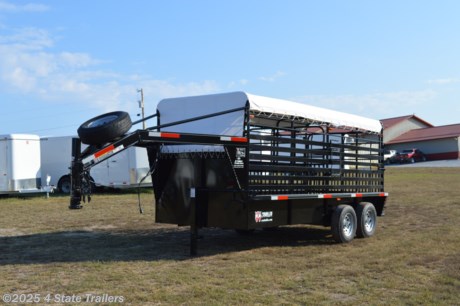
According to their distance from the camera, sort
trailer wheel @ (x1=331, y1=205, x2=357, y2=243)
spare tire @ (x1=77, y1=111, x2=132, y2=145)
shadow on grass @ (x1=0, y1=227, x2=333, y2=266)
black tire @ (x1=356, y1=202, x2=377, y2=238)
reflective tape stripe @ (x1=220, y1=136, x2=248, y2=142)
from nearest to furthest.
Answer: spare tire @ (x1=77, y1=111, x2=132, y2=145), reflective tape stripe @ (x1=220, y1=136, x2=248, y2=142), shadow on grass @ (x1=0, y1=227, x2=333, y2=266), trailer wheel @ (x1=331, y1=205, x2=357, y2=243), black tire @ (x1=356, y1=202, x2=377, y2=238)

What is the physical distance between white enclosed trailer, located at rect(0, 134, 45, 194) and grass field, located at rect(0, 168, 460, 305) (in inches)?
294

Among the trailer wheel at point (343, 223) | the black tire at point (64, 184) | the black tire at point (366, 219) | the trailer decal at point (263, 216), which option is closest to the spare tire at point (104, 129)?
the trailer decal at point (263, 216)

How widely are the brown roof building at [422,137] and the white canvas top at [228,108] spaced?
42960mm

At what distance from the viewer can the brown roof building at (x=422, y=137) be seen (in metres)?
51.2

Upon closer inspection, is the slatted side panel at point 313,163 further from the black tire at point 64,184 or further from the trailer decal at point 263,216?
the black tire at point 64,184

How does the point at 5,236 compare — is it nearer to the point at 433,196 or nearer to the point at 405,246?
the point at 405,246

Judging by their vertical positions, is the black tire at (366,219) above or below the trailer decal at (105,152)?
below

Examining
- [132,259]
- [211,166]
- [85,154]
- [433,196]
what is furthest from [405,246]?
[433,196]

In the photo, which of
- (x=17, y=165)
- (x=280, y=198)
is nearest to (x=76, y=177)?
(x=280, y=198)

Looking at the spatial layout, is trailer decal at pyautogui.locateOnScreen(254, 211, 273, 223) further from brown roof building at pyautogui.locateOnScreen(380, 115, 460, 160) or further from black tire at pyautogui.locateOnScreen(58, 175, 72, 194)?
brown roof building at pyautogui.locateOnScreen(380, 115, 460, 160)

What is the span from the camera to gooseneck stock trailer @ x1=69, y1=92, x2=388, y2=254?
730 cm

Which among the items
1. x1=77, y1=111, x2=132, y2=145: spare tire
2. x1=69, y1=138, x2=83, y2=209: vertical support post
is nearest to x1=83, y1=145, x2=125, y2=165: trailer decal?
x1=77, y1=111, x2=132, y2=145: spare tire

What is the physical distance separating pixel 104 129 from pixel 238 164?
82.5 inches

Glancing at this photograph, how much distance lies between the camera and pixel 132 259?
25.8ft
